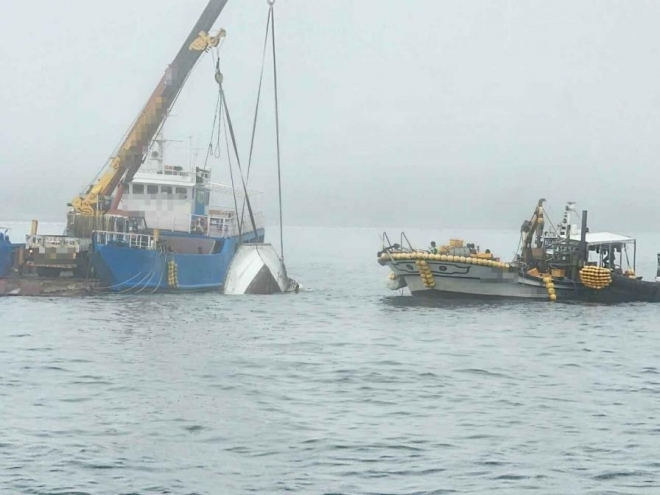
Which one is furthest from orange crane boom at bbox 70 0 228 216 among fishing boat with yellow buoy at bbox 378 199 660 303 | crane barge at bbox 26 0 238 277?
fishing boat with yellow buoy at bbox 378 199 660 303

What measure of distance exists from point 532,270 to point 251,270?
1552 cm

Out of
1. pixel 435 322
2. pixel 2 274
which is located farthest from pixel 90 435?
pixel 2 274

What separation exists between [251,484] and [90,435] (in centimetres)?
439

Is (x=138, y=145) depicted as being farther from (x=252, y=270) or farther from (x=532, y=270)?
(x=532, y=270)

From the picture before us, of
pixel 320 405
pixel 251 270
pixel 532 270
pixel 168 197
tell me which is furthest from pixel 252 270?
pixel 320 405

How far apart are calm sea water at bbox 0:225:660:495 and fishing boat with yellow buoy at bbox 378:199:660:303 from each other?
7981 millimetres

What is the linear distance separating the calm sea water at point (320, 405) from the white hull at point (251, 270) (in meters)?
10.7

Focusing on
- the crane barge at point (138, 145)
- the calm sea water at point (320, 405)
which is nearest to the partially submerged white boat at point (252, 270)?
the crane barge at point (138, 145)

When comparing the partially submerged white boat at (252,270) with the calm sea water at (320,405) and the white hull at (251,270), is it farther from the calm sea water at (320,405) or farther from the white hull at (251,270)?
the calm sea water at (320,405)

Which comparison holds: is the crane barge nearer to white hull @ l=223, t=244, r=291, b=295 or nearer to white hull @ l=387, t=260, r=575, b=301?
white hull @ l=223, t=244, r=291, b=295

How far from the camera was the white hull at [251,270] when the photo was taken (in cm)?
5312

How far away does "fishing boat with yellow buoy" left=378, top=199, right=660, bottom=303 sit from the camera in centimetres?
5025

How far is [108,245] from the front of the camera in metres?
47.6

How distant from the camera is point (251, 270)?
5428cm
